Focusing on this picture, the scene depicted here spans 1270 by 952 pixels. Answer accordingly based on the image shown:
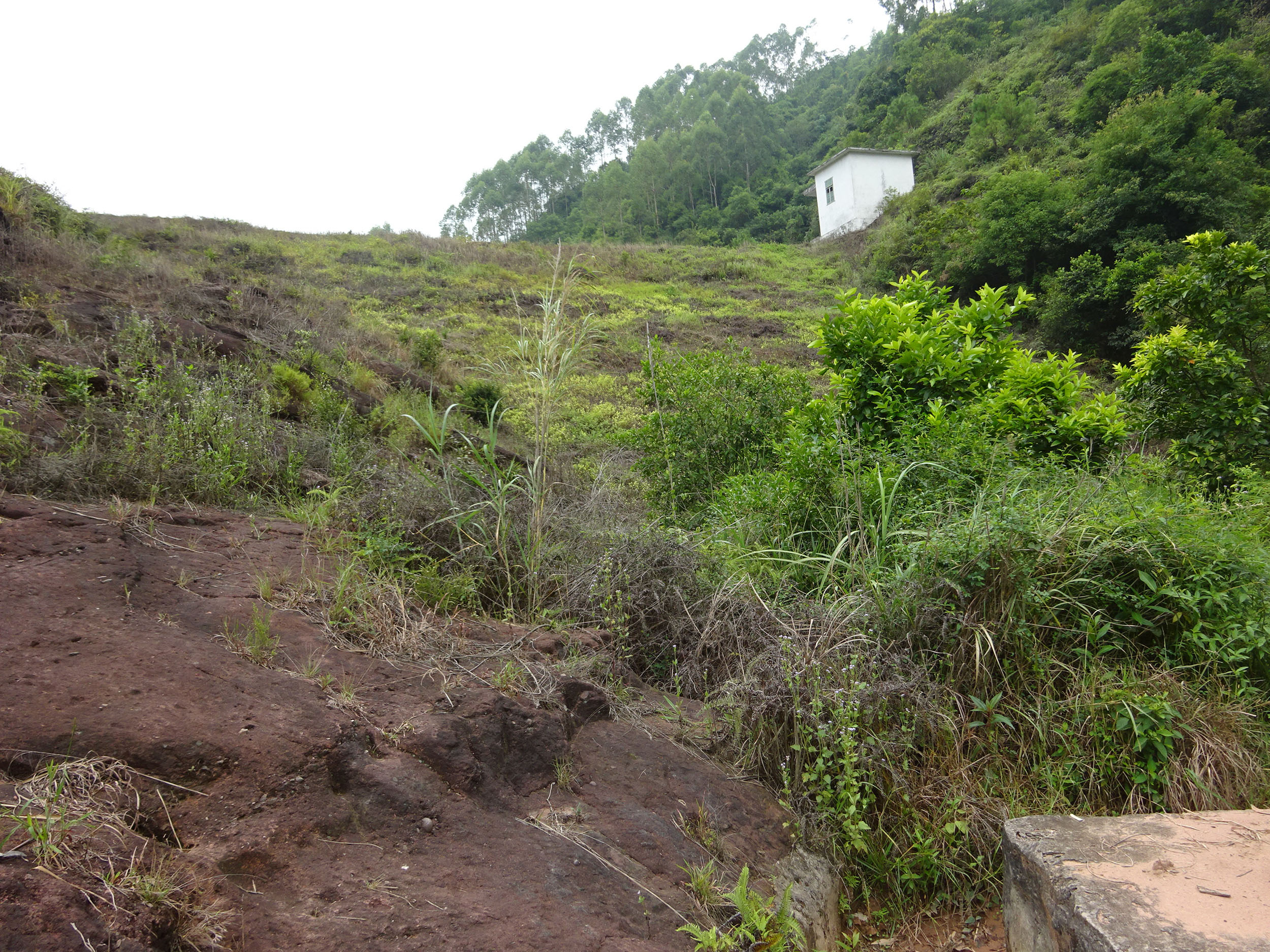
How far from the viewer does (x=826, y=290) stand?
26125 mm

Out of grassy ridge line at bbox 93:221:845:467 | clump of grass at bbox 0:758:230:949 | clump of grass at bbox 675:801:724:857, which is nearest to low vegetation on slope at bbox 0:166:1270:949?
clump of grass at bbox 675:801:724:857

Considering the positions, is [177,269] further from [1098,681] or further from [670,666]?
[1098,681]

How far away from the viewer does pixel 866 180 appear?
120 ft

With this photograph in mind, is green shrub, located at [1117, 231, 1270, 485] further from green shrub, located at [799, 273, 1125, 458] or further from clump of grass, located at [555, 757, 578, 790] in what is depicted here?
clump of grass, located at [555, 757, 578, 790]

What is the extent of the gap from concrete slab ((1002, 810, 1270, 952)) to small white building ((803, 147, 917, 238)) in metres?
38.1

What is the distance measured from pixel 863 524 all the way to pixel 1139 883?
1851 mm

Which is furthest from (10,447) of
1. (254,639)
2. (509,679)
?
(509,679)

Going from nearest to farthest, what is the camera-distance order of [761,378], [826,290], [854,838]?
1. [854,838]
2. [761,378]
3. [826,290]

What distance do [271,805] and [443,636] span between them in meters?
1.13

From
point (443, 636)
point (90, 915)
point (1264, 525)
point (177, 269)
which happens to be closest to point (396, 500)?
point (443, 636)

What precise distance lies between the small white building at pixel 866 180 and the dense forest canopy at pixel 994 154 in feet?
3.45

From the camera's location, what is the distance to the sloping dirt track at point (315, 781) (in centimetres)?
176

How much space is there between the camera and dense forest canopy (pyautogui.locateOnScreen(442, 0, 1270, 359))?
58.1 feet

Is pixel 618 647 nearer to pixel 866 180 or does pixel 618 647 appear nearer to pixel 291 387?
pixel 291 387
